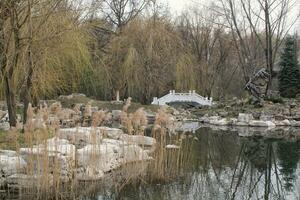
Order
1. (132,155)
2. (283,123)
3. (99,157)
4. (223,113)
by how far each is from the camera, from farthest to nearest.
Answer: (223,113), (283,123), (132,155), (99,157)

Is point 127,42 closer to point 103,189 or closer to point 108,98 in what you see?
point 108,98

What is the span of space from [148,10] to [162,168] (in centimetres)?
1807

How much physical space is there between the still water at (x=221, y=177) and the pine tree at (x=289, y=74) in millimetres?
13669

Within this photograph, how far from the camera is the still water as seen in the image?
6.49 metres

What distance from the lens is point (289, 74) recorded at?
79.7 feet

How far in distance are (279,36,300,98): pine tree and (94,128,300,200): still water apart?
13.7m

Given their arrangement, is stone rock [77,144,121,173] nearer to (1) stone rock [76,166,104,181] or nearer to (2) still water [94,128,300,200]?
(1) stone rock [76,166,104,181]

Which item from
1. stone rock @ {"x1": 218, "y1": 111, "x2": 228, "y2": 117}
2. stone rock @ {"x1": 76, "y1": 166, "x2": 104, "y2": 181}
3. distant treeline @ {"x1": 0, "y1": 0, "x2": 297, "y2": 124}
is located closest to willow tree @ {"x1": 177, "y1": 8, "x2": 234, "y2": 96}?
distant treeline @ {"x1": 0, "y1": 0, "x2": 297, "y2": 124}

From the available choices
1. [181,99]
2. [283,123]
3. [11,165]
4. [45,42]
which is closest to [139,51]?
[181,99]

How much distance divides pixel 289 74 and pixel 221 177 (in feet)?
59.2

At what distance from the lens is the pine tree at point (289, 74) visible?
24.0 meters

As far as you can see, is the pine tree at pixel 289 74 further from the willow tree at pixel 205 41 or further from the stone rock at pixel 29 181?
the stone rock at pixel 29 181

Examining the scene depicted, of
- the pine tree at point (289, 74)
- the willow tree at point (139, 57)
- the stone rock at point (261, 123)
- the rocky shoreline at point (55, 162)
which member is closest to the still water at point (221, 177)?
the rocky shoreline at point (55, 162)

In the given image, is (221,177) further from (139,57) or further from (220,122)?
(139,57)
